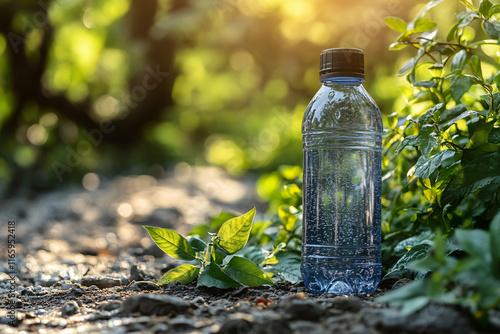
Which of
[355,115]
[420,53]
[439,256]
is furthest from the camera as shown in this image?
[355,115]

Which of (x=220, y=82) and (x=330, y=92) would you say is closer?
(x=330, y=92)

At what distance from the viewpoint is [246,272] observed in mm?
1974

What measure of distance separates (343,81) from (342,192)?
441mm

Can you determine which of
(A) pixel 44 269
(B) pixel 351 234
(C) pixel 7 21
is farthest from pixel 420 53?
(C) pixel 7 21

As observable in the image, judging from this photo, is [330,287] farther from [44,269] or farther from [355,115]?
[44,269]

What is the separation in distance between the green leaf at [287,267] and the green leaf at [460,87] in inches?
35.8

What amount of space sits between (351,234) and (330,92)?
0.58 metres

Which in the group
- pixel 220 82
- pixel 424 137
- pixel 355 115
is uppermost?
pixel 220 82

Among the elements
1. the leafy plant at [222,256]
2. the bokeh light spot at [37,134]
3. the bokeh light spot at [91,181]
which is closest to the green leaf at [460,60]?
the leafy plant at [222,256]

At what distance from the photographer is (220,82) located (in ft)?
37.8

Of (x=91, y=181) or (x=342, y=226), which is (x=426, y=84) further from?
(x=91, y=181)

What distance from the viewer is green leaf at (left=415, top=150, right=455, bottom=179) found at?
68.2 inches

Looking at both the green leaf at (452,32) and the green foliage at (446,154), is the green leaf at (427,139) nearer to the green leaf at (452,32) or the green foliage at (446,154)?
the green foliage at (446,154)

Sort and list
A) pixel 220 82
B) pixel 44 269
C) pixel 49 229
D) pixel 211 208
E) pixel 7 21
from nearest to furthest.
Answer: pixel 44 269
pixel 49 229
pixel 211 208
pixel 7 21
pixel 220 82
